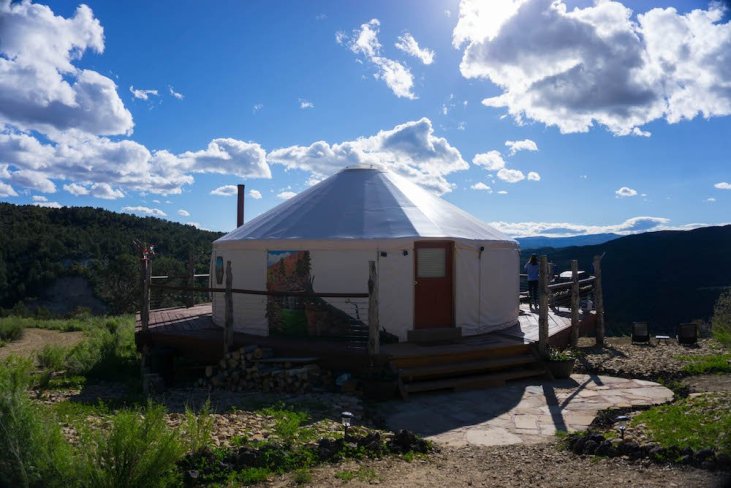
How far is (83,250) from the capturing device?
2967 cm

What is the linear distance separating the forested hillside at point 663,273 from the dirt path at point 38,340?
21863mm

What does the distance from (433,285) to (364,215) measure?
1.65 m

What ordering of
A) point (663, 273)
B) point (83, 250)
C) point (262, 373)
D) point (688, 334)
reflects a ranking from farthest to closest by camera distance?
1. point (663, 273)
2. point (83, 250)
3. point (688, 334)
4. point (262, 373)

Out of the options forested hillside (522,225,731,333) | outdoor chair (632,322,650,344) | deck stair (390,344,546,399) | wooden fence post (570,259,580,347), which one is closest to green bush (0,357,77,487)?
deck stair (390,344,546,399)

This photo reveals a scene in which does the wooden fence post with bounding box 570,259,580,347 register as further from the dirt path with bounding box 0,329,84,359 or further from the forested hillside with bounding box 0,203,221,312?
the forested hillside with bounding box 0,203,221,312

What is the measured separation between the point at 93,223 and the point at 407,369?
3318cm

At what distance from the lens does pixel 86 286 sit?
1069 inches

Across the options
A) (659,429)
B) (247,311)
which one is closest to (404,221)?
(247,311)

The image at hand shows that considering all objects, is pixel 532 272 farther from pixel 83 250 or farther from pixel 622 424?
pixel 83 250

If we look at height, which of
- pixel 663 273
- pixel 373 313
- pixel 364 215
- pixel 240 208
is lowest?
pixel 663 273

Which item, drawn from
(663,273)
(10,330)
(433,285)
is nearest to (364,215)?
(433,285)

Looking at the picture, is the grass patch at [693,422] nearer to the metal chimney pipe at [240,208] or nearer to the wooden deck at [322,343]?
the wooden deck at [322,343]

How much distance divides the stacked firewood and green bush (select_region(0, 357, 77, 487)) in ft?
12.0

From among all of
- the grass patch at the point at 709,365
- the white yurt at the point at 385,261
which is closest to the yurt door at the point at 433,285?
the white yurt at the point at 385,261
